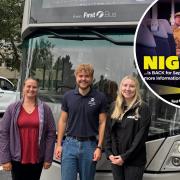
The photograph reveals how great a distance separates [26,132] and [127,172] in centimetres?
105

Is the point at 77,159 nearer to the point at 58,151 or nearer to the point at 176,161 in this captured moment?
the point at 58,151

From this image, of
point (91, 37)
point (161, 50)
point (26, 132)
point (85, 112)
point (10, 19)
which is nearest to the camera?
point (161, 50)

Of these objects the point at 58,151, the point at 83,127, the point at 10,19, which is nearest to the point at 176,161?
the point at 83,127

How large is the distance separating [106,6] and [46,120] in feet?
4.44

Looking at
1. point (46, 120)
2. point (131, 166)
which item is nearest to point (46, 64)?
point (46, 120)

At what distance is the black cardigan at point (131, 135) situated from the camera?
3939 mm

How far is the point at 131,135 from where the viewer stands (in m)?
3.96

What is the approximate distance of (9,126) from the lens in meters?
4.30

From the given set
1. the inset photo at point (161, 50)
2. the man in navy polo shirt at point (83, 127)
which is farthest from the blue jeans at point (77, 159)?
the inset photo at point (161, 50)

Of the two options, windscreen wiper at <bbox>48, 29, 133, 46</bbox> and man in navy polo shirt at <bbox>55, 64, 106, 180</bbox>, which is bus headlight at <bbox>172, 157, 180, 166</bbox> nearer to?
man in navy polo shirt at <bbox>55, 64, 106, 180</bbox>

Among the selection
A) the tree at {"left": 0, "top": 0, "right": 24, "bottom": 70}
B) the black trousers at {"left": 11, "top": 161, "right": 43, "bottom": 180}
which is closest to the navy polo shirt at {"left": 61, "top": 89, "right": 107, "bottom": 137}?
the black trousers at {"left": 11, "top": 161, "right": 43, "bottom": 180}

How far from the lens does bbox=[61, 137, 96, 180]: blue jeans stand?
4219mm

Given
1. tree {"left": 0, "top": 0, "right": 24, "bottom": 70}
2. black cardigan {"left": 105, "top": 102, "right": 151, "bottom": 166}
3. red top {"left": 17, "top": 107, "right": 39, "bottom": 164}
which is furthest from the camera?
tree {"left": 0, "top": 0, "right": 24, "bottom": 70}

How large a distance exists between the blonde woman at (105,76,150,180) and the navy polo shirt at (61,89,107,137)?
19 cm
